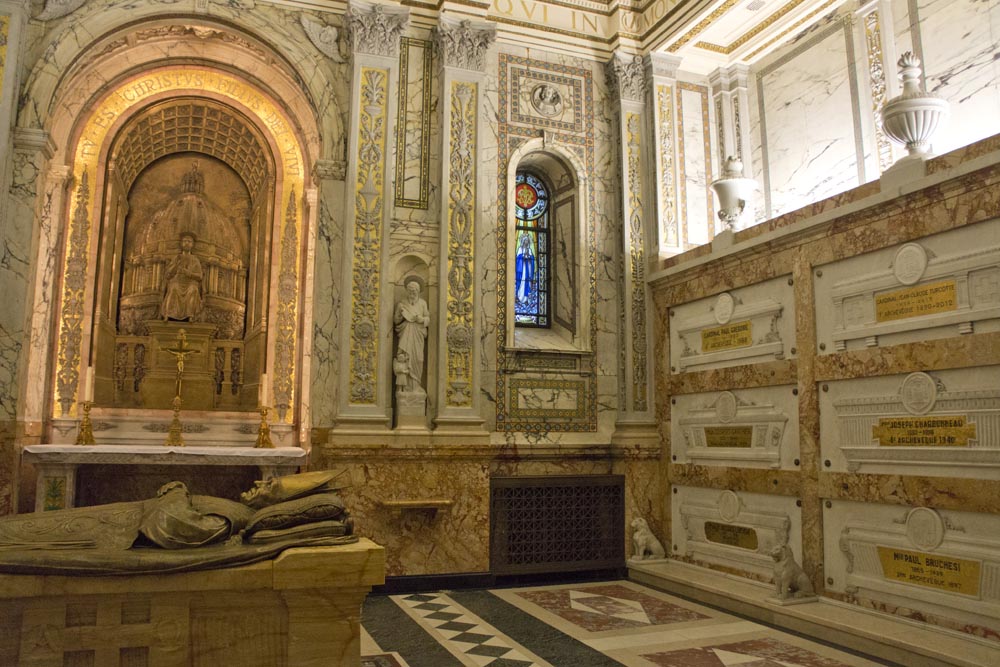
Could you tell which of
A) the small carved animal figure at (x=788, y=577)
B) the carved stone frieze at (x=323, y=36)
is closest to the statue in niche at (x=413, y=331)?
the carved stone frieze at (x=323, y=36)

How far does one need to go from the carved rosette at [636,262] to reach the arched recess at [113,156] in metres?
3.71

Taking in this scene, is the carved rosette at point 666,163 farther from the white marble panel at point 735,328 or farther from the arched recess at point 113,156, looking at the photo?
the arched recess at point 113,156

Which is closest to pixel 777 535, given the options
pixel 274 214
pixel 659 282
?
pixel 659 282

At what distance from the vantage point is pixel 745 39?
1013 centimetres

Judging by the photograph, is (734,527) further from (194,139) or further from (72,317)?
(194,139)

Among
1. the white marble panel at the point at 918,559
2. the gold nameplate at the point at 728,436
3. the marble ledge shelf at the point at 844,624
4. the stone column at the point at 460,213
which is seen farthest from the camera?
the stone column at the point at 460,213

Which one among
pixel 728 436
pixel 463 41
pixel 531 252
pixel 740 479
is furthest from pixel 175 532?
pixel 463 41

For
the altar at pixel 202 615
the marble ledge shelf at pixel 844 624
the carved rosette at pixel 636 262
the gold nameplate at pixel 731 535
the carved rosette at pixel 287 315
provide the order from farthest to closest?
the carved rosette at pixel 287 315
the carved rosette at pixel 636 262
the gold nameplate at pixel 731 535
the marble ledge shelf at pixel 844 624
the altar at pixel 202 615

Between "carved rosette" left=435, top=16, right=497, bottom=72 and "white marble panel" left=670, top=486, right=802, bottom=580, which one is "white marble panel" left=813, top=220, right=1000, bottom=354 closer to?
"white marble panel" left=670, top=486, right=802, bottom=580

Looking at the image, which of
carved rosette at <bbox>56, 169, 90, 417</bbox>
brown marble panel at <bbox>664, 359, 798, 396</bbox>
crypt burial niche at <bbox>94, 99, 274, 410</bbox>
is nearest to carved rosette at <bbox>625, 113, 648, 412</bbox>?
brown marble panel at <bbox>664, 359, 798, 396</bbox>

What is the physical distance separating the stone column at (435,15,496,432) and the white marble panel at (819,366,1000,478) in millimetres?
3797

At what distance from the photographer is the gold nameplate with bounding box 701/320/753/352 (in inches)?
329

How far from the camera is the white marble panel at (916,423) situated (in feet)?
18.9

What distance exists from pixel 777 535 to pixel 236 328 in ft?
26.7
